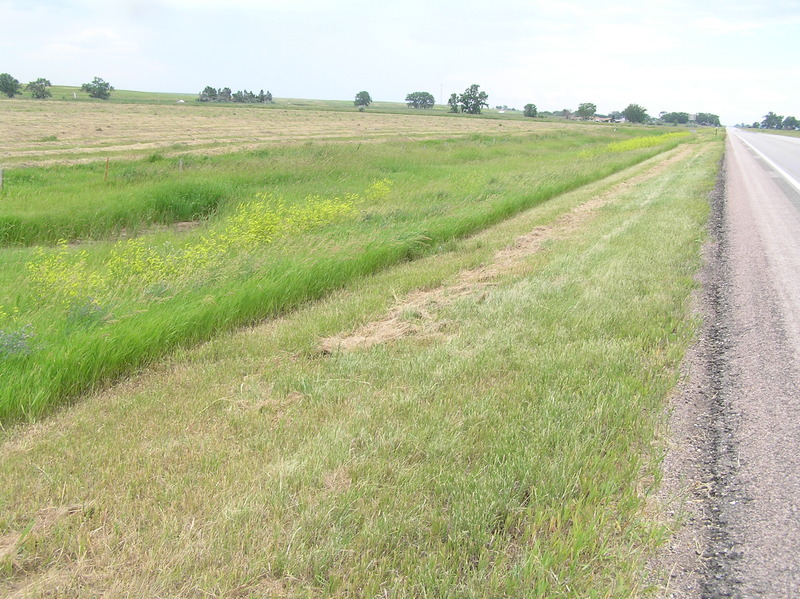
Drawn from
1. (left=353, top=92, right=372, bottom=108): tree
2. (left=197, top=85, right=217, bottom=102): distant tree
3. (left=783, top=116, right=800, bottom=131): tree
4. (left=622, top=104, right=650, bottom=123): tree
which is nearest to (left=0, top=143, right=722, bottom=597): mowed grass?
(left=197, top=85, right=217, bottom=102): distant tree

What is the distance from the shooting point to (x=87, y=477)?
3287mm

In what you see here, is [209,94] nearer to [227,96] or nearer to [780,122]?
[227,96]

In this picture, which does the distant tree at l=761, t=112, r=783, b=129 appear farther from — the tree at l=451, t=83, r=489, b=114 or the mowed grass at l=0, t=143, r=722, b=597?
the mowed grass at l=0, t=143, r=722, b=597

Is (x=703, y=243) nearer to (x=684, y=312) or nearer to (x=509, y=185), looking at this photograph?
(x=684, y=312)

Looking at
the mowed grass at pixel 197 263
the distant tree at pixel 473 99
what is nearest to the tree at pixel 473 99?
the distant tree at pixel 473 99

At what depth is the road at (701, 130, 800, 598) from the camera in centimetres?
257

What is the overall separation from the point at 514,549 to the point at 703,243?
8.26 metres

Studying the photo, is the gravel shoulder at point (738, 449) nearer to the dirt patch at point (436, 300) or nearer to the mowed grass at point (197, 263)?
the dirt patch at point (436, 300)

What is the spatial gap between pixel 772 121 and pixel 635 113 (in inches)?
2217

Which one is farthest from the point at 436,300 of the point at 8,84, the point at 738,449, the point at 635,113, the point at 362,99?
the point at 362,99

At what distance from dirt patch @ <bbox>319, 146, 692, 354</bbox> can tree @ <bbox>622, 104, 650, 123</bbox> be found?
167m

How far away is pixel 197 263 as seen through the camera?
308 inches

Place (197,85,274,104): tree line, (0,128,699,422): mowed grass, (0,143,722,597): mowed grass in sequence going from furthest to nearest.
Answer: (197,85,274,104): tree line → (0,128,699,422): mowed grass → (0,143,722,597): mowed grass

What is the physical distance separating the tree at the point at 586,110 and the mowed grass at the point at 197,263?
167 m
